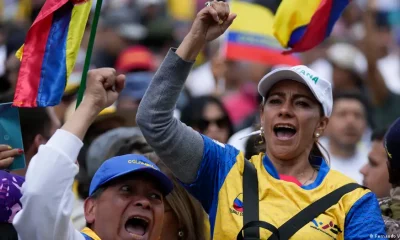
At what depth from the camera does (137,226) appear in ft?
15.8

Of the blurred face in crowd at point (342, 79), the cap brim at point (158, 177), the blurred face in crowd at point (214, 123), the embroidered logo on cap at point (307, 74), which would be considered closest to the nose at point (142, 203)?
the cap brim at point (158, 177)

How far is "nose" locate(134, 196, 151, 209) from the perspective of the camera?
15.6 feet

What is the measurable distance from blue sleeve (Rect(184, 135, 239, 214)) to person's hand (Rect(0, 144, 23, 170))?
2.86 feet

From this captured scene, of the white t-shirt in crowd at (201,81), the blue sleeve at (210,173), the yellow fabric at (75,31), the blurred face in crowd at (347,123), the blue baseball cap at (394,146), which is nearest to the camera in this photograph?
the blue sleeve at (210,173)

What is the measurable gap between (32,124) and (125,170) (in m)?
1.39

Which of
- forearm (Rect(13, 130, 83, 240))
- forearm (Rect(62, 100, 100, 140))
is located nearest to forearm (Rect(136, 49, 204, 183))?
forearm (Rect(62, 100, 100, 140))

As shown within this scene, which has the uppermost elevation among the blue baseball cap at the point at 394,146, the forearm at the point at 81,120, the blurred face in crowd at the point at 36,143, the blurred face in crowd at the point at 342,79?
the forearm at the point at 81,120

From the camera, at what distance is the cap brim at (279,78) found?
5.13m

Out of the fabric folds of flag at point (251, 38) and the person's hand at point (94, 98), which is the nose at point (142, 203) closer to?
the person's hand at point (94, 98)

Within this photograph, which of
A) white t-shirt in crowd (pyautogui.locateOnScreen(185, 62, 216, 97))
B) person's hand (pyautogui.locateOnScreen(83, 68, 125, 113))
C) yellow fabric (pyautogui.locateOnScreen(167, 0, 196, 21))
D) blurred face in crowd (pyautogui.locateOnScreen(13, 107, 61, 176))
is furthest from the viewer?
yellow fabric (pyautogui.locateOnScreen(167, 0, 196, 21))

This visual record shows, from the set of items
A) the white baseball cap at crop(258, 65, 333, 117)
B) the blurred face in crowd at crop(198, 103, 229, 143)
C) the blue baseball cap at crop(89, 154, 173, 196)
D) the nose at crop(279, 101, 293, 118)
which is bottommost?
the blurred face in crowd at crop(198, 103, 229, 143)

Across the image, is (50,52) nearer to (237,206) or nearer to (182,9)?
(237,206)

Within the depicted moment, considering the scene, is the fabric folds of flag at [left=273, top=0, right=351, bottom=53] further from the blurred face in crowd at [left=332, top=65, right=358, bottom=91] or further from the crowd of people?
the blurred face in crowd at [left=332, top=65, right=358, bottom=91]

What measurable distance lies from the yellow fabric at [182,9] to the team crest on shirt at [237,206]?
1091cm
